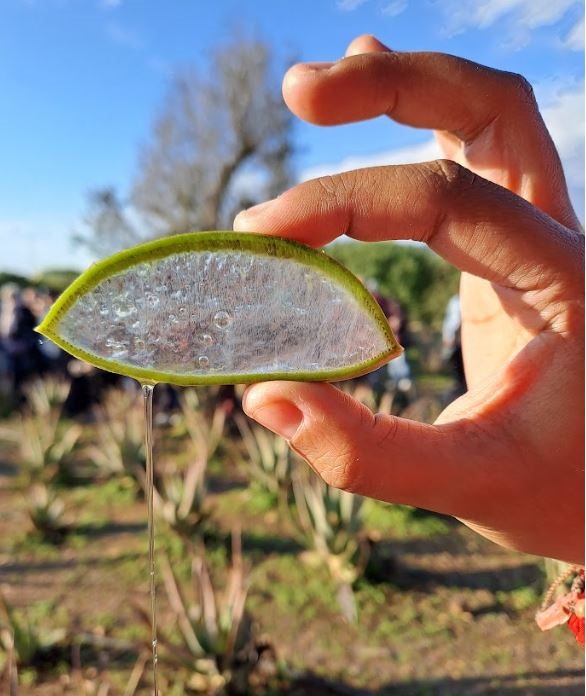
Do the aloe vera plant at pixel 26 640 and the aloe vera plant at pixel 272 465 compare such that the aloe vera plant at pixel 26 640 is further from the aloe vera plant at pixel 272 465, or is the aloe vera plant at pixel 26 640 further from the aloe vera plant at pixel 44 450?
the aloe vera plant at pixel 44 450

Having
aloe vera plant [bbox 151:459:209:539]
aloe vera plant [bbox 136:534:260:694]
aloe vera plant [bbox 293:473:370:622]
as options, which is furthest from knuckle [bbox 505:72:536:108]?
aloe vera plant [bbox 151:459:209:539]

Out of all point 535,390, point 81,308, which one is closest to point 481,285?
point 535,390

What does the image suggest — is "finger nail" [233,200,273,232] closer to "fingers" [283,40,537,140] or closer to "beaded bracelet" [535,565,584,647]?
"fingers" [283,40,537,140]

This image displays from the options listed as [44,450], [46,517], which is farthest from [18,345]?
[46,517]

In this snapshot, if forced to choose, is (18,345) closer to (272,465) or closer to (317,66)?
(272,465)

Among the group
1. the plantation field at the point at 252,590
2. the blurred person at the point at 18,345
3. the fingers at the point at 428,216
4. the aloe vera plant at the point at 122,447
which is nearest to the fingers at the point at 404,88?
the fingers at the point at 428,216
